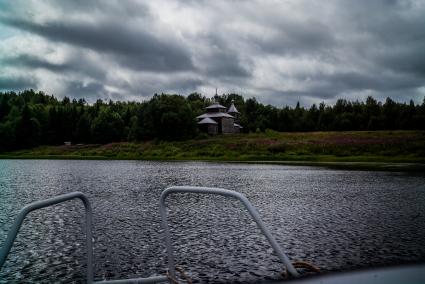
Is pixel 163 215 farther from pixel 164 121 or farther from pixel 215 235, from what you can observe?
pixel 164 121

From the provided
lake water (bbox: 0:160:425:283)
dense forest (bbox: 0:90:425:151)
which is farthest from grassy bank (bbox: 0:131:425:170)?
lake water (bbox: 0:160:425:283)

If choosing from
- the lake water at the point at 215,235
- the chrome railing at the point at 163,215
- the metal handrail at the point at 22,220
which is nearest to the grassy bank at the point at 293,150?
the lake water at the point at 215,235

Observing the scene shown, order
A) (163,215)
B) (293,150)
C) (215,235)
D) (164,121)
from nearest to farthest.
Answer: (163,215), (215,235), (293,150), (164,121)

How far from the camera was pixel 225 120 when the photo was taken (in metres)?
107

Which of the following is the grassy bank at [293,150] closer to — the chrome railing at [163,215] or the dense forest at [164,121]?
the dense forest at [164,121]

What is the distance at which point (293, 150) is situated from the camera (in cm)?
6406

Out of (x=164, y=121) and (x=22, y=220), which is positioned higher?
(x=164, y=121)

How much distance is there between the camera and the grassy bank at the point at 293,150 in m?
54.7

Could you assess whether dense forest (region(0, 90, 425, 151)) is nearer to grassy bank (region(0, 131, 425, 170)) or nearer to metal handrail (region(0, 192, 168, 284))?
grassy bank (region(0, 131, 425, 170))

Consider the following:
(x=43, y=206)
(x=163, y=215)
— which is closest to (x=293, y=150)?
(x=163, y=215)

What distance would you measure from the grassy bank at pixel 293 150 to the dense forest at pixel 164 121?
11.4 meters

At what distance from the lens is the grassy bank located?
Result: 180ft

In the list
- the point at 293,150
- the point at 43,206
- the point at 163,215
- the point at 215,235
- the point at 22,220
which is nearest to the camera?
the point at 22,220

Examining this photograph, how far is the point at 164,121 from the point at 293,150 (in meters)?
38.8
